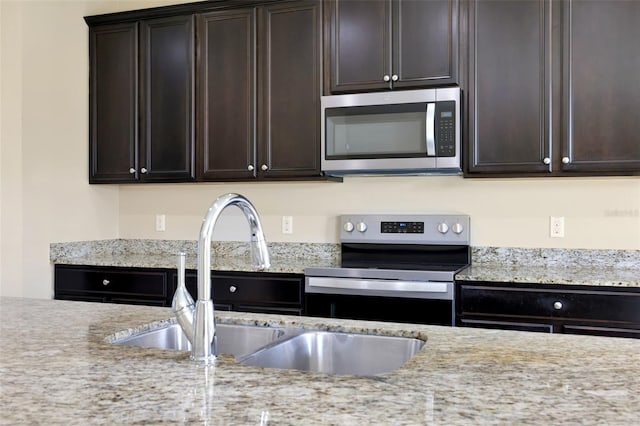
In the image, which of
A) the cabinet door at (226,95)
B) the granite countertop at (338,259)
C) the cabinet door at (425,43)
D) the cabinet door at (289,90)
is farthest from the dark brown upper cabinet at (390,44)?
the granite countertop at (338,259)

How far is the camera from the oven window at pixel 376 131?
3279 millimetres

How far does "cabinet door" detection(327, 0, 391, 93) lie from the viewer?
11.1 feet

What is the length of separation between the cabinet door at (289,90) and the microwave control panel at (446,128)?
71 centimetres

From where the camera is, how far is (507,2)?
3.16 m

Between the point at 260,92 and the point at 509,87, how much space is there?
1.44 metres

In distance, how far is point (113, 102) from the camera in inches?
162

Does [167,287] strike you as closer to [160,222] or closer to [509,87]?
[160,222]

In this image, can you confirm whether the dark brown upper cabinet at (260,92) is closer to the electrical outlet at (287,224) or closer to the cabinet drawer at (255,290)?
the electrical outlet at (287,224)

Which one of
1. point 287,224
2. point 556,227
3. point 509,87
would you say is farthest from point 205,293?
point 287,224

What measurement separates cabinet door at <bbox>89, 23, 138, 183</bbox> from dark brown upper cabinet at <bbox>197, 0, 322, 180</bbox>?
0.53m

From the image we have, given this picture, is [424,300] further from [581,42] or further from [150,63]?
[150,63]

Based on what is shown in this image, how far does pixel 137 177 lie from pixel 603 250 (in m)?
Answer: 2.87

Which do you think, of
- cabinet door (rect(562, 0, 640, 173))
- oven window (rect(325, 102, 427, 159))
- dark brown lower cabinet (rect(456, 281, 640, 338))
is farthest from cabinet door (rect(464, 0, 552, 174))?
dark brown lower cabinet (rect(456, 281, 640, 338))

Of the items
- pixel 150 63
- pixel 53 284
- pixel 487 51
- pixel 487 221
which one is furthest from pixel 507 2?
pixel 53 284
